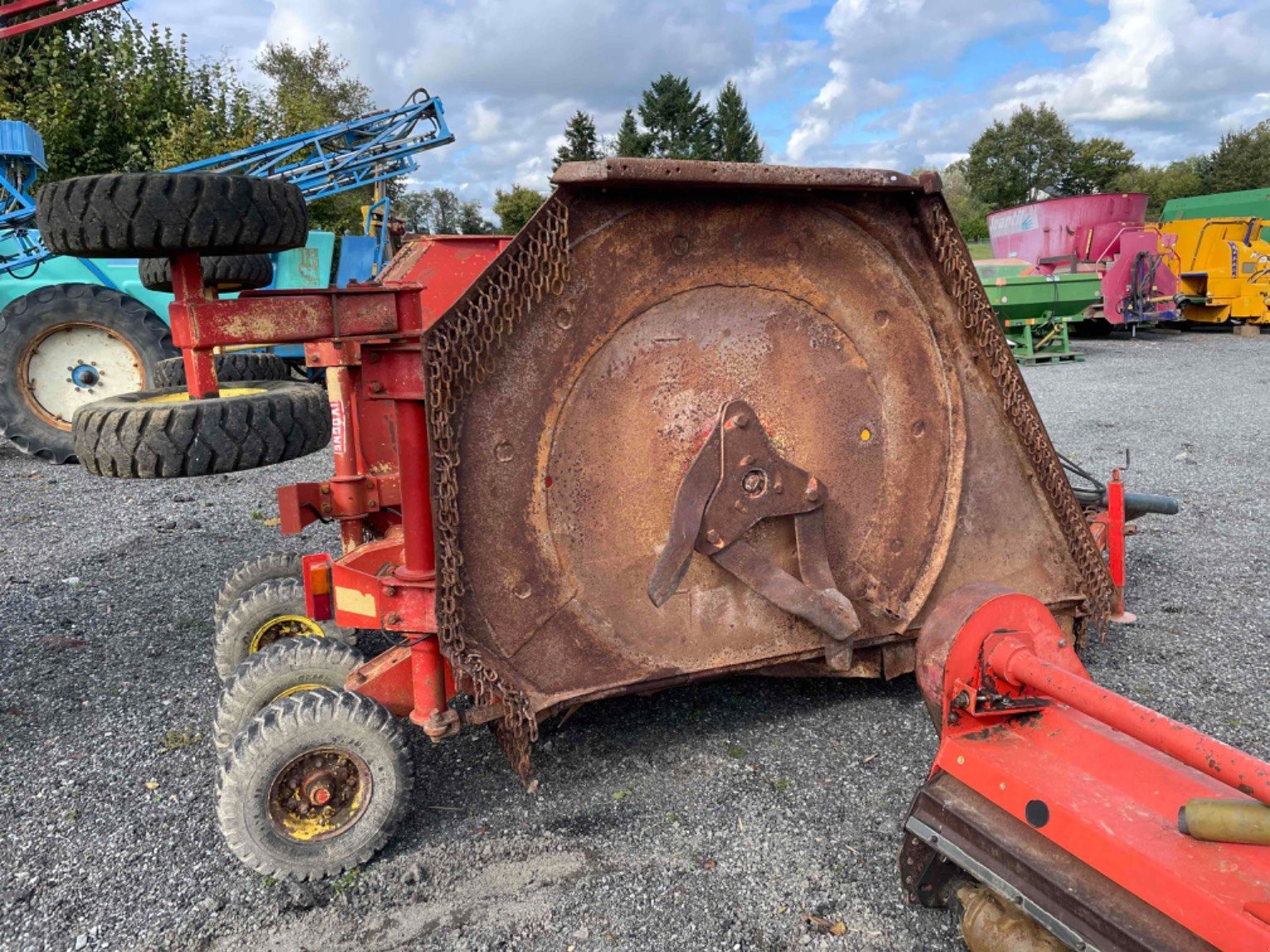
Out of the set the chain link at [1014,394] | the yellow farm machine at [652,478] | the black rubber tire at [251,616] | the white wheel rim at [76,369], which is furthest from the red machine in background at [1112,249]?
the black rubber tire at [251,616]

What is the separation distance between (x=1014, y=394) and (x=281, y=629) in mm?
2907

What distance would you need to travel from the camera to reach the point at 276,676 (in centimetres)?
285

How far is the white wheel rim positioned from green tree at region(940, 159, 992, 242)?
32.5 meters

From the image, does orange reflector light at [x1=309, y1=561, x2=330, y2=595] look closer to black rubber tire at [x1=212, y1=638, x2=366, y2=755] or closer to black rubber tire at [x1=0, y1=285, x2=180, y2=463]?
black rubber tire at [x1=212, y1=638, x2=366, y2=755]

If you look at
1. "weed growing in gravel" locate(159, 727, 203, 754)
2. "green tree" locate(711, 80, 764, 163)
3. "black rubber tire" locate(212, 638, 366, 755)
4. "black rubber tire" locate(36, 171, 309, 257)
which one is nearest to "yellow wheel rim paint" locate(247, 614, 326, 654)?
"weed growing in gravel" locate(159, 727, 203, 754)

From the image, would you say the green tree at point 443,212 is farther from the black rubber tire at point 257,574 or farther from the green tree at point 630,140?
the black rubber tire at point 257,574

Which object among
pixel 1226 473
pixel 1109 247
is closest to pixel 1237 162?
pixel 1109 247

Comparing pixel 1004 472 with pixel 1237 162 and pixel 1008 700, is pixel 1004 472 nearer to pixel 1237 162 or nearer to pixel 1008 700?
pixel 1008 700

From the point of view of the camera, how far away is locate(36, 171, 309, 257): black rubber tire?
253 cm

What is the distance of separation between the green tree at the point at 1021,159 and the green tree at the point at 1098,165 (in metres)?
0.43

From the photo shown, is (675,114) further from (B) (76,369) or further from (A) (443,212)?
(B) (76,369)

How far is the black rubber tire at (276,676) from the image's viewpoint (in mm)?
2834

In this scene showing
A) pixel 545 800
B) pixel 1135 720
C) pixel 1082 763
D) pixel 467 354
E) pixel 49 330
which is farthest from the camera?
pixel 49 330

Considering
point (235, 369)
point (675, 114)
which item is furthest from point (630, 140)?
point (235, 369)
